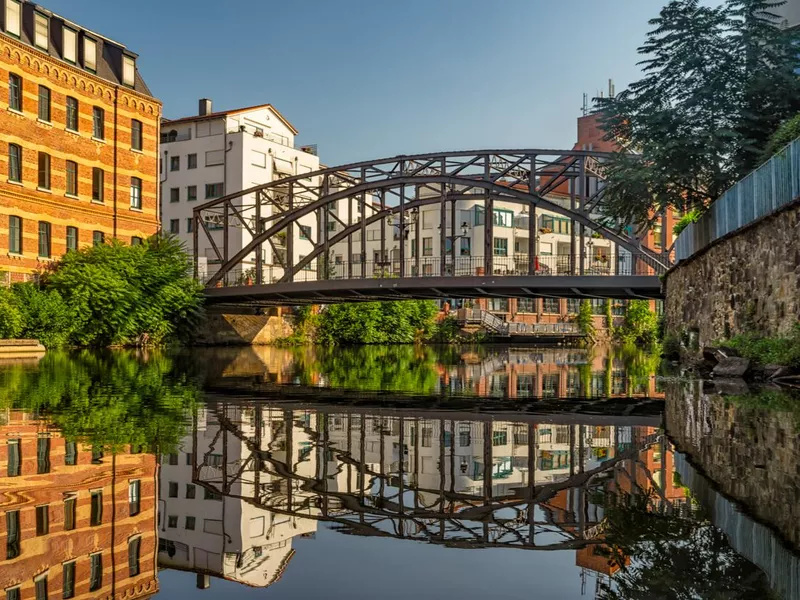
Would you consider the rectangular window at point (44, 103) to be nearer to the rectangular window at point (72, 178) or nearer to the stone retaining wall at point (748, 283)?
the rectangular window at point (72, 178)

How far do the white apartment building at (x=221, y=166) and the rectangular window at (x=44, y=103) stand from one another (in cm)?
2187

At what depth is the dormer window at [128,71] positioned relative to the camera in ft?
127

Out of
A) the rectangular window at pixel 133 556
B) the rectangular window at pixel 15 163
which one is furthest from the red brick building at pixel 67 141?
the rectangular window at pixel 133 556

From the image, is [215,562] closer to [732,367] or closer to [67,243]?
[732,367]

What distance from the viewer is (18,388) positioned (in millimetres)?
12898

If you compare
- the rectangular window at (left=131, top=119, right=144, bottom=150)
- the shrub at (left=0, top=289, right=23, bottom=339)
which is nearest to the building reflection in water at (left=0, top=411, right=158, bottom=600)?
the shrub at (left=0, top=289, right=23, bottom=339)

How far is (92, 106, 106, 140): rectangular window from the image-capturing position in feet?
120

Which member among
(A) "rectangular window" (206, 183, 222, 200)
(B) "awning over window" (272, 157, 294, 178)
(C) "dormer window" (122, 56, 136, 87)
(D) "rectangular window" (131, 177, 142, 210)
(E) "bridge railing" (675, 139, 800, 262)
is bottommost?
(E) "bridge railing" (675, 139, 800, 262)

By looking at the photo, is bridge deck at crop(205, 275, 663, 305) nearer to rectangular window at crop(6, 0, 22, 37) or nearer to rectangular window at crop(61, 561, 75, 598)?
rectangular window at crop(6, 0, 22, 37)

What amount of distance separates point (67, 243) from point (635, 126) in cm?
2405

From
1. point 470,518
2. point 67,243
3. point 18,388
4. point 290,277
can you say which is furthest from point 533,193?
point 470,518

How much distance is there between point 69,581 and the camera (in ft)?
10.8

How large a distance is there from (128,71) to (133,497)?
37.6 m

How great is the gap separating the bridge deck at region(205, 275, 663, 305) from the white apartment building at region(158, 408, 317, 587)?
1027 inches
